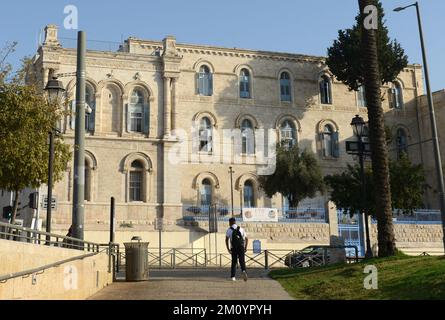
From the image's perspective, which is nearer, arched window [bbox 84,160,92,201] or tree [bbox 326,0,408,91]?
arched window [bbox 84,160,92,201]

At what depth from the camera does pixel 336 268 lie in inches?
560

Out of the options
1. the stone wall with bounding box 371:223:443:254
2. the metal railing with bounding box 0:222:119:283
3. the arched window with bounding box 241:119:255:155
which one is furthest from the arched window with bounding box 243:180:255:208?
the metal railing with bounding box 0:222:119:283

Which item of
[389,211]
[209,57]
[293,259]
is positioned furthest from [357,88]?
[389,211]

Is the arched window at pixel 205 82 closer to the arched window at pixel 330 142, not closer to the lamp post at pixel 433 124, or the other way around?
the arched window at pixel 330 142

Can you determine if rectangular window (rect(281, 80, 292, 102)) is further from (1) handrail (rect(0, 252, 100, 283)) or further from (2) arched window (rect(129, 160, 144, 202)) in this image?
(1) handrail (rect(0, 252, 100, 283))

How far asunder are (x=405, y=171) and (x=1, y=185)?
890 inches

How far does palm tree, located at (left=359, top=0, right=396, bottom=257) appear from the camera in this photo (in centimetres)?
1466

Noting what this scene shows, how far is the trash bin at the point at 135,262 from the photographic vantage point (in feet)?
46.3

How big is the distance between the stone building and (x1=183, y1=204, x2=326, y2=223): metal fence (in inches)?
34.8

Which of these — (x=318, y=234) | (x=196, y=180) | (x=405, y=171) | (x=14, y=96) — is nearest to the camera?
(x=14, y=96)

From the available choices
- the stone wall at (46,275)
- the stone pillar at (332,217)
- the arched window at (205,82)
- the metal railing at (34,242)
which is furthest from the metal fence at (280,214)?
the stone wall at (46,275)

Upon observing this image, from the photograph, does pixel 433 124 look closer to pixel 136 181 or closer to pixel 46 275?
pixel 46 275

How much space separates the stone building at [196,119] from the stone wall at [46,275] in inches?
897

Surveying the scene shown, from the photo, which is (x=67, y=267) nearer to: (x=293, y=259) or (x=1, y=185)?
(x=1, y=185)
